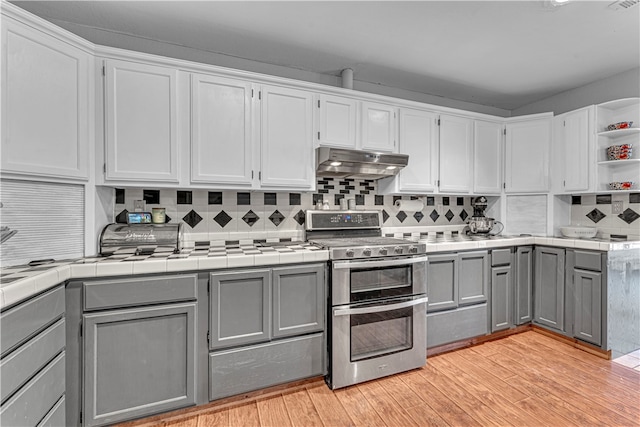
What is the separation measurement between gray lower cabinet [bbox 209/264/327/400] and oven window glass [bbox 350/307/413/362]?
24cm

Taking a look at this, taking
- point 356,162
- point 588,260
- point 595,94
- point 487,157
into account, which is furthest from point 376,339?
point 595,94

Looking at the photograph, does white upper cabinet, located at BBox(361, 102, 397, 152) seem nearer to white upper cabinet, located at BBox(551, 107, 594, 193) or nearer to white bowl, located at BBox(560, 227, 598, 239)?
white upper cabinet, located at BBox(551, 107, 594, 193)

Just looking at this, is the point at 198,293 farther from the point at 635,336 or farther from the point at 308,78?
the point at 635,336

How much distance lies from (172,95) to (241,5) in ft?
2.47

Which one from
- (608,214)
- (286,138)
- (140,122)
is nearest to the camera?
(140,122)

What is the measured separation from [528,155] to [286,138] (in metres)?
2.72

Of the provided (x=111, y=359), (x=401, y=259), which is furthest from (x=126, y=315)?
(x=401, y=259)

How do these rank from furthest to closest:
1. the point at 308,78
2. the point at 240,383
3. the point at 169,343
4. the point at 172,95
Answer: the point at 308,78 < the point at 172,95 < the point at 240,383 < the point at 169,343

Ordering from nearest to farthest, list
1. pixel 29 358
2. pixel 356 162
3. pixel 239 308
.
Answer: pixel 29 358, pixel 239 308, pixel 356 162

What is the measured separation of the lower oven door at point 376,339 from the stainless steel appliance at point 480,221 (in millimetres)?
1420

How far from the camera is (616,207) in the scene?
2.90 m

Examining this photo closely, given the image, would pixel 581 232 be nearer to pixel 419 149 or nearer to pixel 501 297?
pixel 501 297

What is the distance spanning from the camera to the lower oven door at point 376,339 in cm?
200

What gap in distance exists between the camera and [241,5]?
191 centimetres
